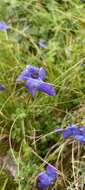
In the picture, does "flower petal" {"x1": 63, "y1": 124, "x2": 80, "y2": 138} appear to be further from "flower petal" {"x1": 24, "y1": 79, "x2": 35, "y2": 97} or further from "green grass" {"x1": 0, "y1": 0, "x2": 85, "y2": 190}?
"flower petal" {"x1": 24, "y1": 79, "x2": 35, "y2": 97}

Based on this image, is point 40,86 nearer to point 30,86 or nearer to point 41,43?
point 30,86

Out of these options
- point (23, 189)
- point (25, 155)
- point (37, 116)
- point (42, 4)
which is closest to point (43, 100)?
point (37, 116)

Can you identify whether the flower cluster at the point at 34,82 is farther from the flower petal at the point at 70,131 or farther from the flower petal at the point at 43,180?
the flower petal at the point at 43,180

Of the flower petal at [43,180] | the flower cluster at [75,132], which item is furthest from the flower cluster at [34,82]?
the flower petal at [43,180]

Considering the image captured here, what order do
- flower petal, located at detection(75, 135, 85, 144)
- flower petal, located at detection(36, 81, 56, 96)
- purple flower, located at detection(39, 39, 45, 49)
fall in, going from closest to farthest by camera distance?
flower petal, located at detection(75, 135, 85, 144) < flower petal, located at detection(36, 81, 56, 96) < purple flower, located at detection(39, 39, 45, 49)

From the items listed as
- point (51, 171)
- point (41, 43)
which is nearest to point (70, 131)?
point (51, 171)

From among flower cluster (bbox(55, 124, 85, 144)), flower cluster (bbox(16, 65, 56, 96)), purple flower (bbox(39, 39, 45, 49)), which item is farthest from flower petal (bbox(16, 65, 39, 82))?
purple flower (bbox(39, 39, 45, 49))

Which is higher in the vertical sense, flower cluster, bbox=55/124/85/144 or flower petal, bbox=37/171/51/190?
flower cluster, bbox=55/124/85/144
